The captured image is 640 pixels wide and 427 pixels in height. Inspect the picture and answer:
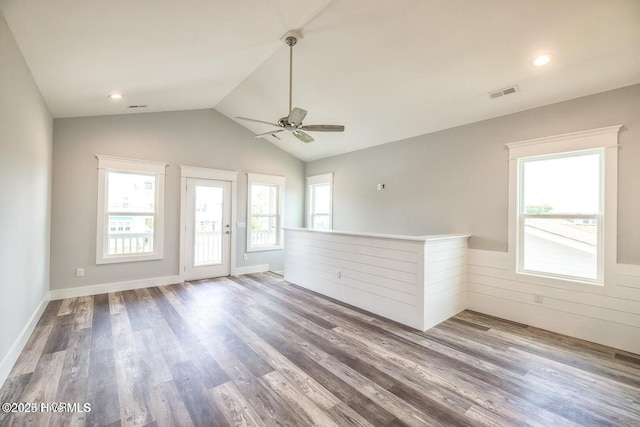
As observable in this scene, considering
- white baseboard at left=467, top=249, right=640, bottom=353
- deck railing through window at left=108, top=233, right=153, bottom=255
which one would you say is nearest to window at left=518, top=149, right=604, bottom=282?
white baseboard at left=467, top=249, right=640, bottom=353

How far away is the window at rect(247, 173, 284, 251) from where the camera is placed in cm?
613

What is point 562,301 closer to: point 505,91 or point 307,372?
point 505,91

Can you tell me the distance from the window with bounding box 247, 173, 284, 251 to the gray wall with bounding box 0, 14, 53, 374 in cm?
330

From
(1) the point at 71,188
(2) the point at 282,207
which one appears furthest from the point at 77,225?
(2) the point at 282,207

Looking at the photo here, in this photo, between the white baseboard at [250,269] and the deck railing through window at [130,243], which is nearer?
the deck railing through window at [130,243]

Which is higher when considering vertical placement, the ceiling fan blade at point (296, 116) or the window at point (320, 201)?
the ceiling fan blade at point (296, 116)

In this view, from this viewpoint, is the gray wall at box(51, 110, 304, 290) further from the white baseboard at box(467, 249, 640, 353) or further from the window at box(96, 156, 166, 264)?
the white baseboard at box(467, 249, 640, 353)

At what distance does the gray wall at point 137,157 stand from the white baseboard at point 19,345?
91cm

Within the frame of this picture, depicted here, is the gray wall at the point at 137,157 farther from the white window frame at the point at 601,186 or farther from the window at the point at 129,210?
the white window frame at the point at 601,186

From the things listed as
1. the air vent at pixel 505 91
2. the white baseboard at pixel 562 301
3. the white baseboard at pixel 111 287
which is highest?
the air vent at pixel 505 91

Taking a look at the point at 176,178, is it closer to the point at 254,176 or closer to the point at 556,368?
the point at 254,176

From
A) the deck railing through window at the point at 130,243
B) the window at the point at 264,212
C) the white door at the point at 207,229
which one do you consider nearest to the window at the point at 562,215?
the window at the point at 264,212

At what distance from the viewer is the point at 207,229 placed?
559 centimetres

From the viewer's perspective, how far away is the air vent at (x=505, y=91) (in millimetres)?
3177
